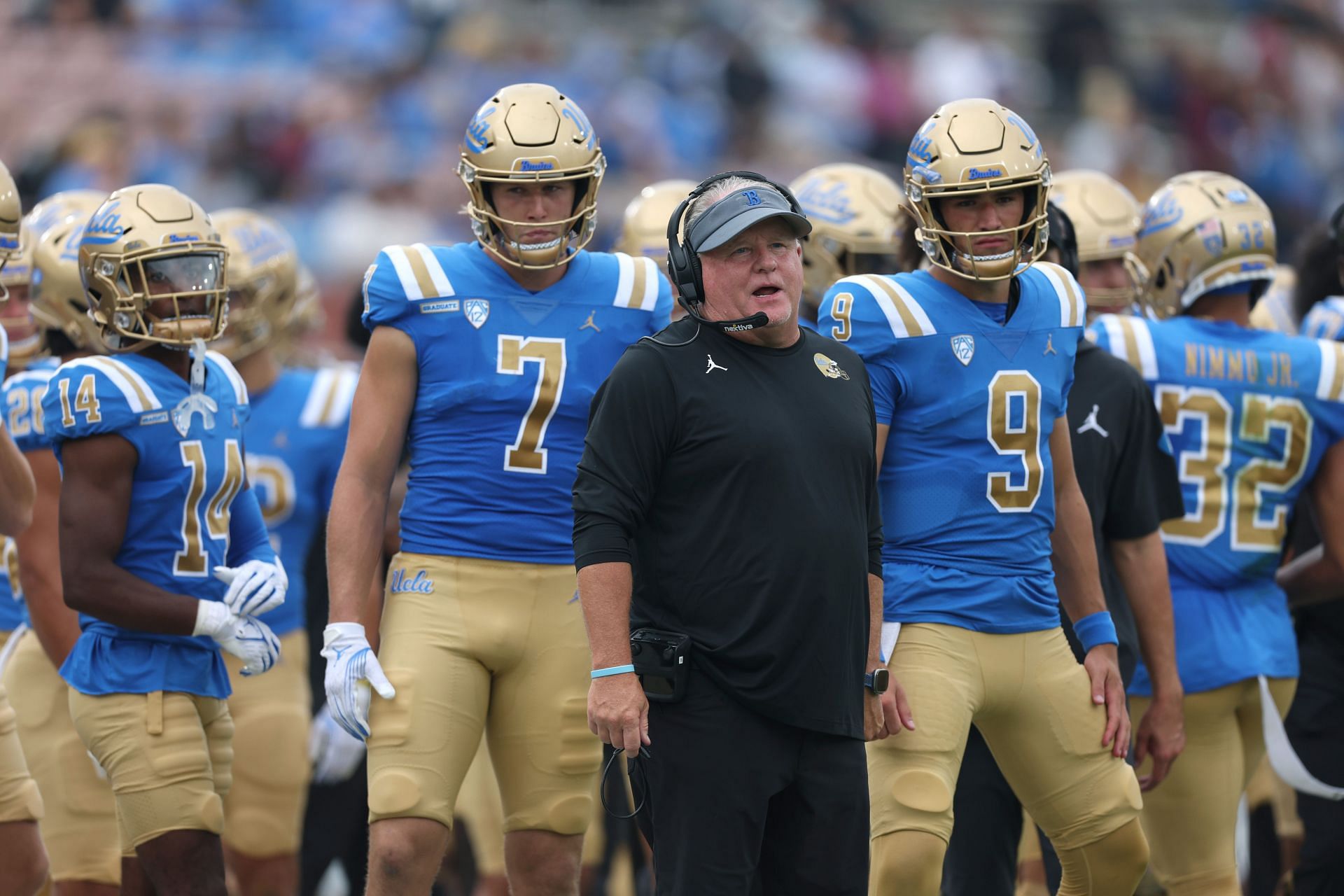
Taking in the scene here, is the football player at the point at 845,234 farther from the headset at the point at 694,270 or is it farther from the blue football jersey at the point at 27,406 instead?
the blue football jersey at the point at 27,406

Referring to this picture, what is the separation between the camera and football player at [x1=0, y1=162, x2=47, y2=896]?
4645 millimetres

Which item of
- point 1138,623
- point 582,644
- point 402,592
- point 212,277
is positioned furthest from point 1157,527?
point 212,277

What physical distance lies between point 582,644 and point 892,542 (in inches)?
30.3

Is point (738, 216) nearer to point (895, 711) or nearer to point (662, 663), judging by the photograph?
point (662, 663)

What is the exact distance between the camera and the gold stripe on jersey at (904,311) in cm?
434

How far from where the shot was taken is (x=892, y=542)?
4.43m

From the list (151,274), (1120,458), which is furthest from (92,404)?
(1120,458)

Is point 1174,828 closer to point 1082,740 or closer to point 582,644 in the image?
point 1082,740

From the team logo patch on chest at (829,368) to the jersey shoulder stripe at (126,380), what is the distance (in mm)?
1667

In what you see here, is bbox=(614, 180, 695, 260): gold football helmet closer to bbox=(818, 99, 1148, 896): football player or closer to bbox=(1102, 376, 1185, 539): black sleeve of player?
bbox=(1102, 376, 1185, 539): black sleeve of player

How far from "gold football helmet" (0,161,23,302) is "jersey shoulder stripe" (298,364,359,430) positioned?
57.2 inches

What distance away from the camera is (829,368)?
3.97 m

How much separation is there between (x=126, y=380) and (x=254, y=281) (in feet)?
6.44

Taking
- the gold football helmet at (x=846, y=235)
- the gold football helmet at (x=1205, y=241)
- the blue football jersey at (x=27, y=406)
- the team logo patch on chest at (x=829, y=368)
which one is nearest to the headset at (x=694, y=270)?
the team logo patch on chest at (x=829, y=368)
